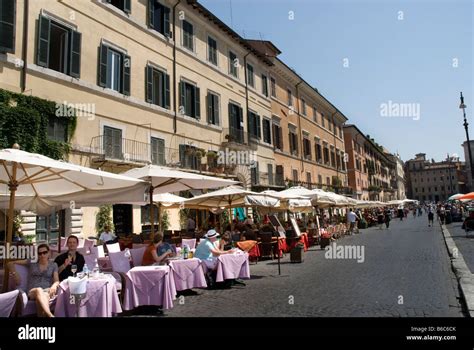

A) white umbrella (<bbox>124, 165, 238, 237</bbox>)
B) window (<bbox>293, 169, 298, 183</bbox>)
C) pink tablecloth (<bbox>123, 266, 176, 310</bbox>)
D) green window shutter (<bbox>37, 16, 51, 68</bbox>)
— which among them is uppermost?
Result: green window shutter (<bbox>37, 16, 51, 68</bbox>)

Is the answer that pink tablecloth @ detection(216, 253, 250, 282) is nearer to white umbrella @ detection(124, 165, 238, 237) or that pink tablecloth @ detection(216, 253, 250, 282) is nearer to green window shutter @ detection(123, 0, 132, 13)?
white umbrella @ detection(124, 165, 238, 237)

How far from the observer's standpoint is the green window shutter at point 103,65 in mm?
15664

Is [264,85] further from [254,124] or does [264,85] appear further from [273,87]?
[254,124]

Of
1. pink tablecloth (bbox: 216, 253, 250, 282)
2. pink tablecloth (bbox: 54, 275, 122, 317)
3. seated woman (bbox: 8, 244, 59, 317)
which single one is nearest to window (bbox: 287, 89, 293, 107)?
pink tablecloth (bbox: 216, 253, 250, 282)

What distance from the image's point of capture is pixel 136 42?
17.8 m

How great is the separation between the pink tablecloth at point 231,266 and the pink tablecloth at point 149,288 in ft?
5.68

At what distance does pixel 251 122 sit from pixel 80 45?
14421 millimetres

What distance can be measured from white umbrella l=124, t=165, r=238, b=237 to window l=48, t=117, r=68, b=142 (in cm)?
599

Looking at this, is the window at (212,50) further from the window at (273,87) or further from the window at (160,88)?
the window at (273,87)

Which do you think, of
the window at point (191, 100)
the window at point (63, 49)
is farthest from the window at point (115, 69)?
the window at point (191, 100)

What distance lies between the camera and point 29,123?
12.5 metres

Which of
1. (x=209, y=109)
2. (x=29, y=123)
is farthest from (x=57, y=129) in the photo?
(x=209, y=109)

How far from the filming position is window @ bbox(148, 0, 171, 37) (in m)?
18.9

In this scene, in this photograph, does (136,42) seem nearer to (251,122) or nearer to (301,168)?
(251,122)
